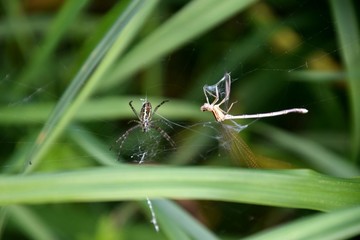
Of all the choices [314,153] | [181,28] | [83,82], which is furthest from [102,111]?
[314,153]

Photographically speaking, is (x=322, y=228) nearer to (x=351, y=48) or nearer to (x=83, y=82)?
(x=83, y=82)

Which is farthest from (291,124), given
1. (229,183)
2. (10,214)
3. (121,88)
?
(229,183)

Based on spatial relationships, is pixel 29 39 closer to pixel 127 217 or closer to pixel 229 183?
pixel 127 217

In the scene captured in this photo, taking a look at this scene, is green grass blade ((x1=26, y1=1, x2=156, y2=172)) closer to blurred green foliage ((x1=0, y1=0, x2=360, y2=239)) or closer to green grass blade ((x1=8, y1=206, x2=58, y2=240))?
blurred green foliage ((x1=0, y1=0, x2=360, y2=239))

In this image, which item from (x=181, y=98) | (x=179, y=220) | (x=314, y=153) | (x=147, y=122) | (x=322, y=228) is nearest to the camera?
(x=322, y=228)

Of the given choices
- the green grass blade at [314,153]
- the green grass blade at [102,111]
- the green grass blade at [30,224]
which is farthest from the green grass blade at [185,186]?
the green grass blade at [30,224]

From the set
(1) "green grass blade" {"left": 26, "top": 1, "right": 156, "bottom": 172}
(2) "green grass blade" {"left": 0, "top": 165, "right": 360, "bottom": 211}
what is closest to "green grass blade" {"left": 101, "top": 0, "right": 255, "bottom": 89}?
(1) "green grass blade" {"left": 26, "top": 1, "right": 156, "bottom": 172}

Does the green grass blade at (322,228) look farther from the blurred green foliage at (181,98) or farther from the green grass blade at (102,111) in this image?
the green grass blade at (102,111)
